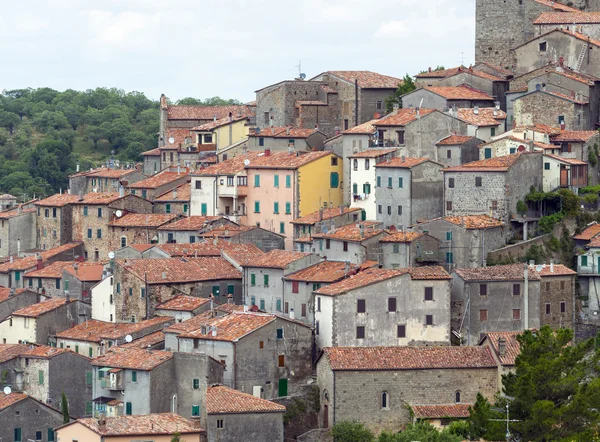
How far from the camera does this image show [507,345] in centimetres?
7081

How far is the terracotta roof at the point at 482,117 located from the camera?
85.7 meters

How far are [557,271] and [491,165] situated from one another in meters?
5.46

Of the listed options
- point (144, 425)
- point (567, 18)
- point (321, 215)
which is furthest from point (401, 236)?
point (567, 18)

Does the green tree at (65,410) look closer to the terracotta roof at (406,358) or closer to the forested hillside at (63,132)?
the terracotta roof at (406,358)

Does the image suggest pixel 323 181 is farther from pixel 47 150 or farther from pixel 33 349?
pixel 47 150

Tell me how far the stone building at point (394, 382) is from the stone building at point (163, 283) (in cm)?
1156

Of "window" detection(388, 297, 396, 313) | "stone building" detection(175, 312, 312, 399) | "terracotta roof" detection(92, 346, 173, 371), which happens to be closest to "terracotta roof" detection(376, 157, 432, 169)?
"window" detection(388, 297, 396, 313)

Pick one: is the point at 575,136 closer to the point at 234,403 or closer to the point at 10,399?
the point at 234,403

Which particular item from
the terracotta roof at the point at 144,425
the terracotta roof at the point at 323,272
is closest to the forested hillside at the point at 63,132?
the terracotta roof at the point at 323,272

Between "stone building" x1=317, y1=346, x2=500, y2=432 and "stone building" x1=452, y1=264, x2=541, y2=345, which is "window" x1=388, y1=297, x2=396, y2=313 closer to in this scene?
"stone building" x1=452, y1=264, x2=541, y2=345

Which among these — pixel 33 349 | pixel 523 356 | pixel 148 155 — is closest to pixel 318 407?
pixel 523 356

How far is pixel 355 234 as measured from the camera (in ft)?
259

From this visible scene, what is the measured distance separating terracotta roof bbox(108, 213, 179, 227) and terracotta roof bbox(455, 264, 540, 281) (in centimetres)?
2061

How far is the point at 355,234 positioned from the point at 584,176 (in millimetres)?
10081
